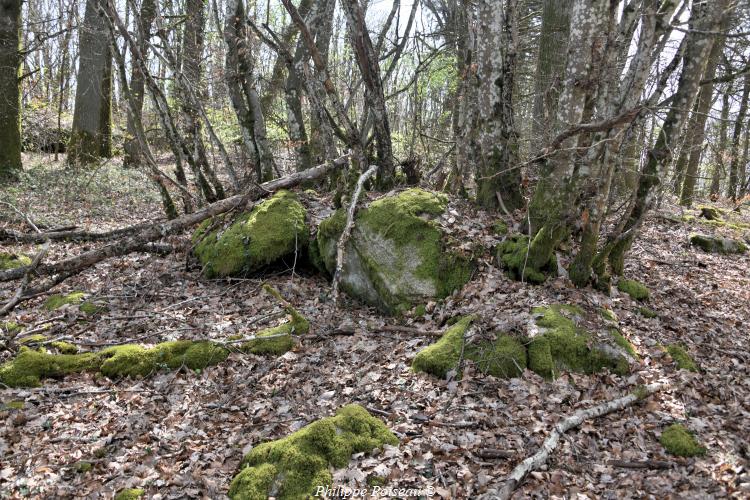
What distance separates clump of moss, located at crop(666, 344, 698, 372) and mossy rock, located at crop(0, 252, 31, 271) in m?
9.56

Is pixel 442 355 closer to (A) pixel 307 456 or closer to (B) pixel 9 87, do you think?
(A) pixel 307 456

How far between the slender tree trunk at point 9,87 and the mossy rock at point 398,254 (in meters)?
10.9

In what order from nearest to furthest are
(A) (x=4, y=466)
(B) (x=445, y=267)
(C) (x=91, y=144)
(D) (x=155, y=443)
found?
1. (A) (x=4, y=466)
2. (D) (x=155, y=443)
3. (B) (x=445, y=267)
4. (C) (x=91, y=144)

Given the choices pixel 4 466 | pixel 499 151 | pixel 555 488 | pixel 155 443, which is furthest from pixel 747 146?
pixel 4 466

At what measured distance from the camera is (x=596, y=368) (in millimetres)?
5191

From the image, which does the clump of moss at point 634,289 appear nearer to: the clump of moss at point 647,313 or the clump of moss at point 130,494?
the clump of moss at point 647,313

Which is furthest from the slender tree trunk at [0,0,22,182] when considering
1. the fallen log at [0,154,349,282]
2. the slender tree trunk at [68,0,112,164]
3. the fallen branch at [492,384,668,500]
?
the fallen branch at [492,384,668,500]

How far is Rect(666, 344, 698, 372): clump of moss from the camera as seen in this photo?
5.25 metres

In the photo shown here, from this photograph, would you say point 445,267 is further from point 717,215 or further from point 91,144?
point 91,144

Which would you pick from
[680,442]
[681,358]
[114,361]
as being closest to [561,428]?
[680,442]

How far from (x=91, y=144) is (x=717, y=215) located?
18.9 m

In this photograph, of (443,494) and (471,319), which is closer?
(443,494)

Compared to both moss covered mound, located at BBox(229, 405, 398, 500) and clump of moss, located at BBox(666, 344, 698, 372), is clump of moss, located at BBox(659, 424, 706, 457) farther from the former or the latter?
moss covered mound, located at BBox(229, 405, 398, 500)

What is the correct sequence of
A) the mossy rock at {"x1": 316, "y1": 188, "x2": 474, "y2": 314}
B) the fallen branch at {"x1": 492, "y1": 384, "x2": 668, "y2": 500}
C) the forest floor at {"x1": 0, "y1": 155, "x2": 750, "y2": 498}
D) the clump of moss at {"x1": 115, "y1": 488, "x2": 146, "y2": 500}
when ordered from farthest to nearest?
the mossy rock at {"x1": 316, "y1": 188, "x2": 474, "y2": 314} < the forest floor at {"x1": 0, "y1": 155, "x2": 750, "y2": 498} < the clump of moss at {"x1": 115, "y1": 488, "x2": 146, "y2": 500} < the fallen branch at {"x1": 492, "y1": 384, "x2": 668, "y2": 500}
